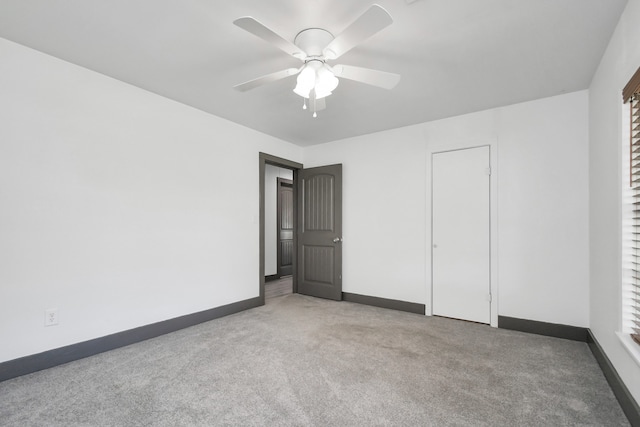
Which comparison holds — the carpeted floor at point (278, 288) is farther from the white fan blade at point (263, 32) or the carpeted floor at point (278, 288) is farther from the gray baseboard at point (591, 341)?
the white fan blade at point (263, 32)

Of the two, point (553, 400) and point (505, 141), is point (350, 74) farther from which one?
point (553, 400)

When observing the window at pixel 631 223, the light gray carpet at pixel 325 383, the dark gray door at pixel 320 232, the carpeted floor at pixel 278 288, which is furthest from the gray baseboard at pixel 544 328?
the carpeted floor at pixel 278 288

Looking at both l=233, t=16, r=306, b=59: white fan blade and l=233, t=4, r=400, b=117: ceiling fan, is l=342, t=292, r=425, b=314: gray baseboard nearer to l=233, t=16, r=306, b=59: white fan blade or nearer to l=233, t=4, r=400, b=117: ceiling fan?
l=233, t=4, r=400, b=117: ceiling fan

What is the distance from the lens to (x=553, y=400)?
6.27 ft

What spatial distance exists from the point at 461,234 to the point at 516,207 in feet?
2.11

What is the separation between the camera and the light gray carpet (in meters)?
1.75

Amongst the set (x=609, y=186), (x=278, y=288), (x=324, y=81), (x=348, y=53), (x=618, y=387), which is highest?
(x=348, y=53)

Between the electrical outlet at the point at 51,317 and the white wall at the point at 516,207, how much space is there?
3392 millimetres

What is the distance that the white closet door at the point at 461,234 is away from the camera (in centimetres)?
344

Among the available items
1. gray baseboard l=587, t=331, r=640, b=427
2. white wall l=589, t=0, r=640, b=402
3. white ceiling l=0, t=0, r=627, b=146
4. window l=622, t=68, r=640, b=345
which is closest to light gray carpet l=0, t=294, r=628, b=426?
gray baseboard l=587, t=331, r=640, b=427

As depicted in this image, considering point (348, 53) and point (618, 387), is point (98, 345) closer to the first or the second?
point (348, 53)

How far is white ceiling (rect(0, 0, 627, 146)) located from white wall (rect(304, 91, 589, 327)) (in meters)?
0.33

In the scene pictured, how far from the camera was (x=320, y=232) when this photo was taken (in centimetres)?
473

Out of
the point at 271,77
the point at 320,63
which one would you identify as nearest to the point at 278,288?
the point at 271,77
